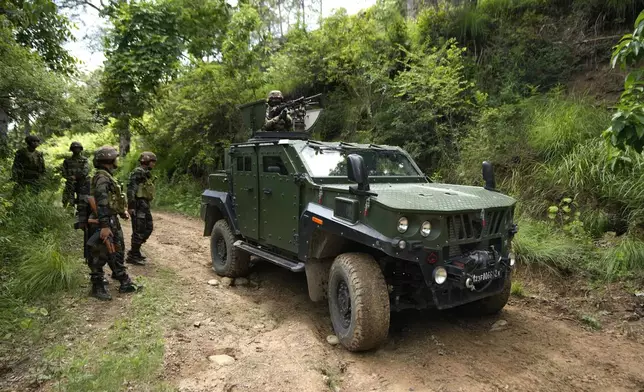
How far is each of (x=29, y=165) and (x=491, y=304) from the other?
7663 millimetres

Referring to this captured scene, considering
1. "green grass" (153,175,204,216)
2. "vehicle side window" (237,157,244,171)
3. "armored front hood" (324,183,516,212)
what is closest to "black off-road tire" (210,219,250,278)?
"vehicle side window" (237,157,244,171)

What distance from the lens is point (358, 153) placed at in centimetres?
520

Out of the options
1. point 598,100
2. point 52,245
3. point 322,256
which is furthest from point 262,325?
point 598,100

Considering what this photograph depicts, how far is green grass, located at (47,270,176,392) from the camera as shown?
3.24 metres

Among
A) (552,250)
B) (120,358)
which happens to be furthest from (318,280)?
(552,250)

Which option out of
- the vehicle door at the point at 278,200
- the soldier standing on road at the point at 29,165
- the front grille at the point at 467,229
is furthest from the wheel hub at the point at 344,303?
the soldier standing on road at the point at 29,165

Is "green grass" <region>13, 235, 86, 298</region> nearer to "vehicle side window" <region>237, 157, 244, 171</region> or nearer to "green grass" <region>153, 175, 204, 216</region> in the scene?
"vehicle side window" <region>237, 157, 244, 171</region>

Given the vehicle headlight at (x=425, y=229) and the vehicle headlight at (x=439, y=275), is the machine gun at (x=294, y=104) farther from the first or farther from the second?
the vehicle headlight at (x=439, y=275)

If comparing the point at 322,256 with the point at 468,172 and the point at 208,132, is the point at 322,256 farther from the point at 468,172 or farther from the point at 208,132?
the point at 208,132

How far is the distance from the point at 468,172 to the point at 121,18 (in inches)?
382

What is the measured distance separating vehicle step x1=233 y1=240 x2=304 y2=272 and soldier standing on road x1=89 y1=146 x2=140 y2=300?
135cm

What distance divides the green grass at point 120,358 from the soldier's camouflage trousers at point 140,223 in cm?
189

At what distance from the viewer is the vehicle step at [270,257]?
15.5ft

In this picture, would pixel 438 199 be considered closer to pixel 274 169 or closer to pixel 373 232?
pixel 373 232
